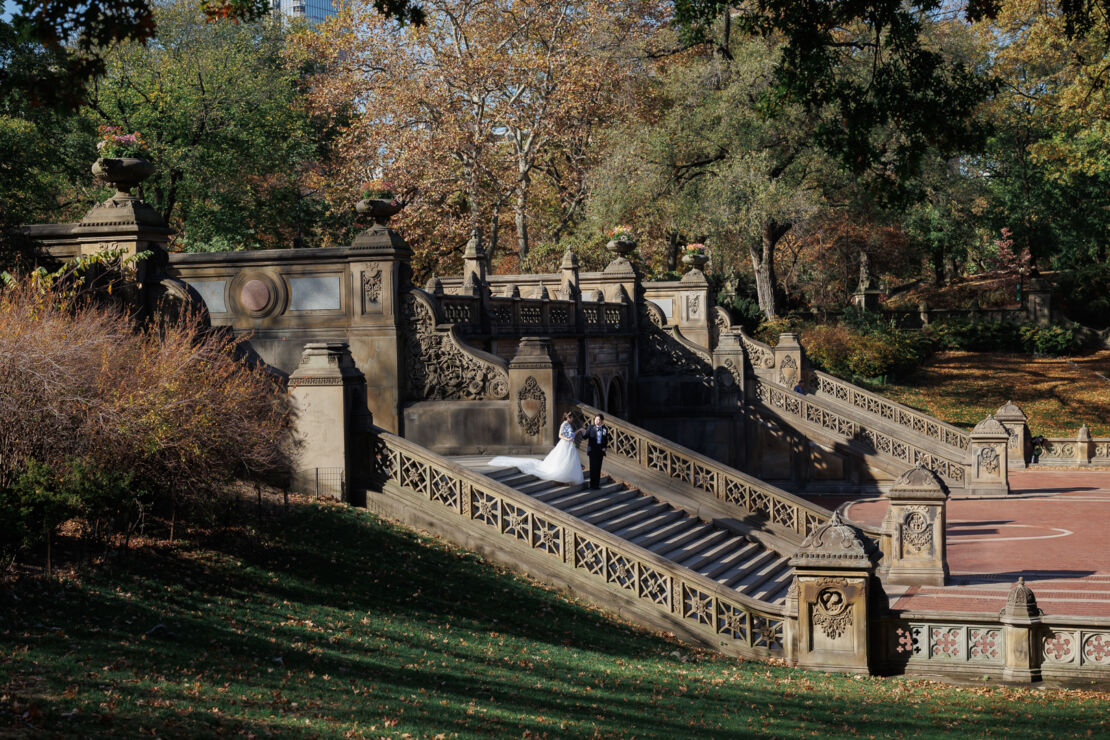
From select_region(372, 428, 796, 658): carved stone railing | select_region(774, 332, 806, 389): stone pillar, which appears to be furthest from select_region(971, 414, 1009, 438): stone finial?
select_region(372, 428, 796, 658): carved stone railing

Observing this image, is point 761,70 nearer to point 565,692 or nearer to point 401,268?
point 401,268

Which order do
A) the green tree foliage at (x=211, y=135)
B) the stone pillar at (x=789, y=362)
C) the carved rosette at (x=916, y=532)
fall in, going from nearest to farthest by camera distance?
the carved rosette at (x=916, y=532)
the stone pillar at (x=789, y=362)
the green tree foliage at (x=211, y=135)

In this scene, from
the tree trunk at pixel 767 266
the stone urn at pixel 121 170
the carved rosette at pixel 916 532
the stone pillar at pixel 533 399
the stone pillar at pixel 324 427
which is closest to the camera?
the stone pillar at pixel 324 427

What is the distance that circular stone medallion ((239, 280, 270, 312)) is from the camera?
22797 millimetres

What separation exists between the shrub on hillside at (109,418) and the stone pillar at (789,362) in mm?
23716

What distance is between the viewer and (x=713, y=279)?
169ft

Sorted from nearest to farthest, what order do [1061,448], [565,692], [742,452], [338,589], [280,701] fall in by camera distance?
[280,701]
[565,692]
[338,589]
[742,452]
[1061,448]

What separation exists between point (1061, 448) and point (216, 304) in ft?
90.7

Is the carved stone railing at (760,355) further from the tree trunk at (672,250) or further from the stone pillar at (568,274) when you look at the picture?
the tree trunk at (672,250)

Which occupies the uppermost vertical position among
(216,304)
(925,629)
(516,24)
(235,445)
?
(516,24)

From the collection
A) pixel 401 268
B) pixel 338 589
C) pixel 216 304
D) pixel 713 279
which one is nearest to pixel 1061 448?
pixel 713 279

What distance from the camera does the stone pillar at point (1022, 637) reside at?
13812 millimetres

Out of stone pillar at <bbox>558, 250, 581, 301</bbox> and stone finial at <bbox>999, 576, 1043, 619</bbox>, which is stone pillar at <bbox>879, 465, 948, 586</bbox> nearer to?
stone finial at <bbox>999, 576, 1043, 619</bbox>

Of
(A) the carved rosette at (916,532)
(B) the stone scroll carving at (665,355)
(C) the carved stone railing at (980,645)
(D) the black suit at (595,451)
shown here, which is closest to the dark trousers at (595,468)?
(D) the black suit at (595,451)
